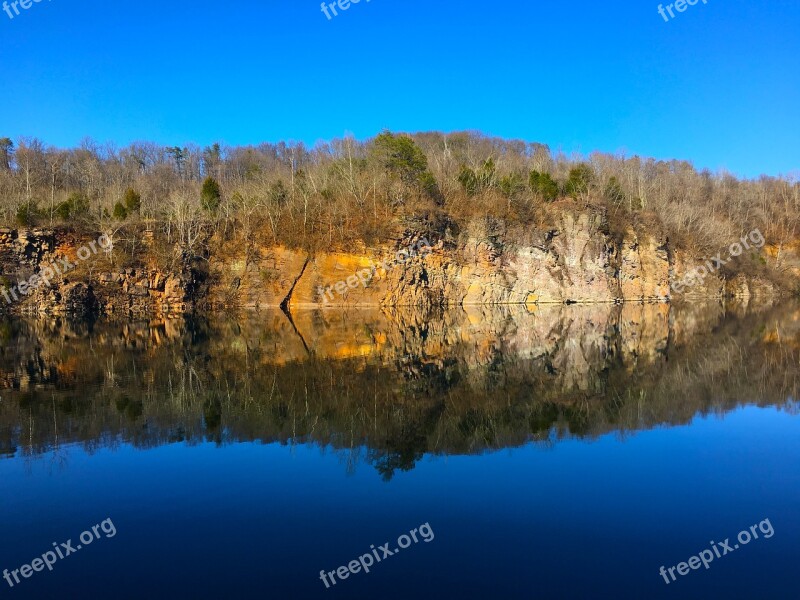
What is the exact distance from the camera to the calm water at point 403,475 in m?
6.58

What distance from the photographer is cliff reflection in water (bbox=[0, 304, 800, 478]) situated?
39.8ft

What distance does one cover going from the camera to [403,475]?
31.7ft

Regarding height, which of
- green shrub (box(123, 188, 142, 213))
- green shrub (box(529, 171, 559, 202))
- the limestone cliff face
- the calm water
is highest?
green shrub (box(123, 188, 142, 213))

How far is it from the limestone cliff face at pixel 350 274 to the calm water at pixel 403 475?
3546 centimetres

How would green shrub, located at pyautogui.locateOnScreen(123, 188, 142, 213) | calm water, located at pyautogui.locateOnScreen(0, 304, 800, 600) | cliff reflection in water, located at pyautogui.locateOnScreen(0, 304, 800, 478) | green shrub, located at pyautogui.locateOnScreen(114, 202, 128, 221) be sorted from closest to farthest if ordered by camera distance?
calm water, located at pyautogui.locateOnScreen(0, 304, 800, 600), cliff reflection in water, located at pyautogui.locateOnScreen(0, 304, 800, 478), green shrub, located at pyautogui.locateOnScreen(114, 202, 128, 221), green shrub, located at pyautogui.locateOnScreen(123, 188, 142, 213)

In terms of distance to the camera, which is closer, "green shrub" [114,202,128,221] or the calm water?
the calm water

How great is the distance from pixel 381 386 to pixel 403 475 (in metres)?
7.01

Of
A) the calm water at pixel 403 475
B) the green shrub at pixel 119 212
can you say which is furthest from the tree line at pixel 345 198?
the calm water at pixel 403 475

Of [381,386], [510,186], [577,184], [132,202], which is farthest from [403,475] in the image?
[577,184]

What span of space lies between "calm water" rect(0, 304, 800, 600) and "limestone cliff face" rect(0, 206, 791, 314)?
35.5 m

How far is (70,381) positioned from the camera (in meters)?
17.8

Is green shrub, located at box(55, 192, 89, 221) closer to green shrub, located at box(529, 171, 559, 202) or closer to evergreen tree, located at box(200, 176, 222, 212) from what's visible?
evergreen tree, located at box(200, 176, 222, 212)

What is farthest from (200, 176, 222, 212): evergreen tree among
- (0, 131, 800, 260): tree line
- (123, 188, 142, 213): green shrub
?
(123, 188, 142, 213): green shrub

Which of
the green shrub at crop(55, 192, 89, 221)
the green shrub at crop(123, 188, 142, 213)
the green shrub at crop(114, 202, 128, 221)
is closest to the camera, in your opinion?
the green shrub at crop(55, 192, 89, 221)
